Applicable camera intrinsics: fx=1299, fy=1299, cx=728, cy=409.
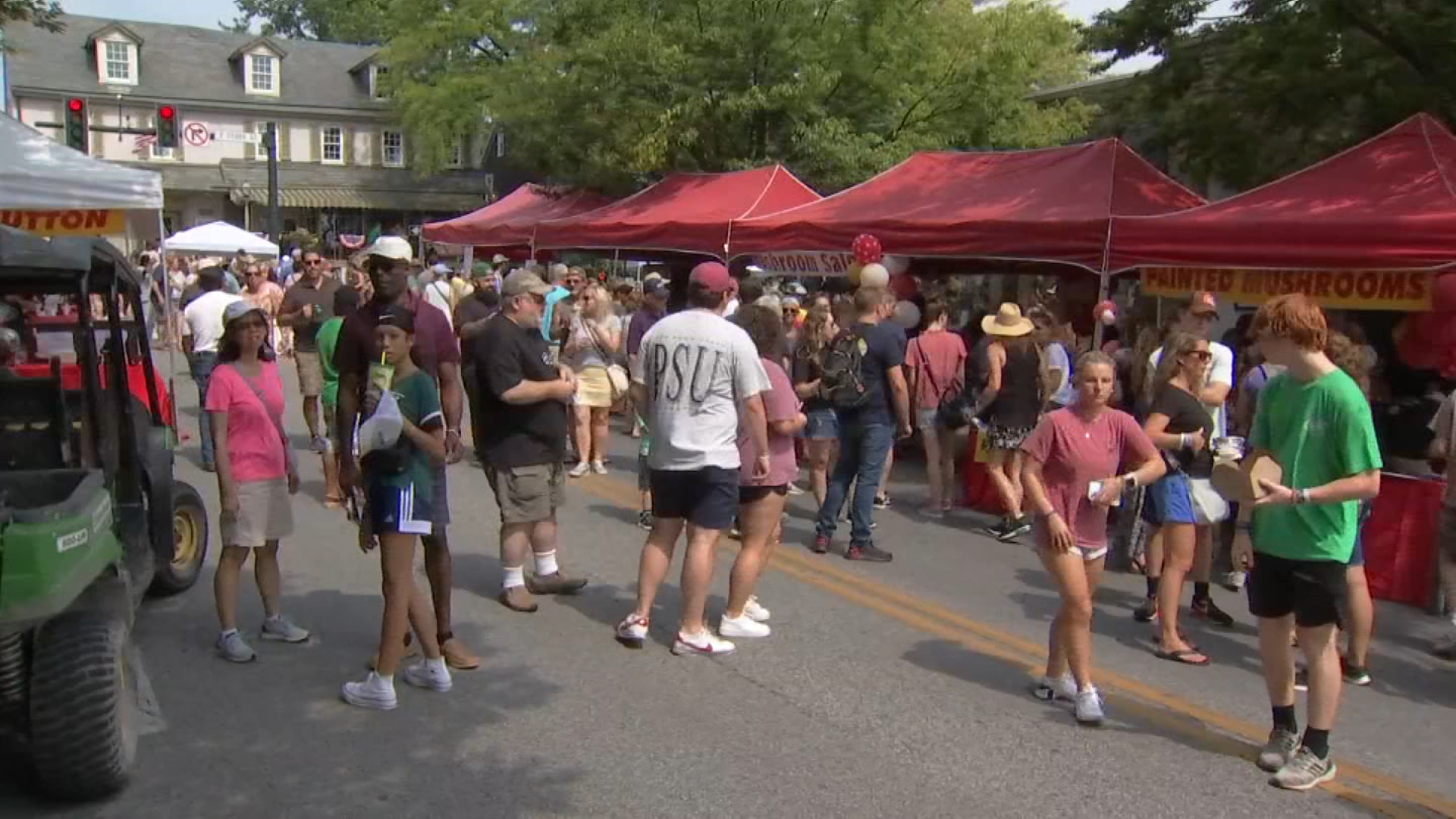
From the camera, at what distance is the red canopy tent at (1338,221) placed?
326 inches

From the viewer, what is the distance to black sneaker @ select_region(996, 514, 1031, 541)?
9094 mm

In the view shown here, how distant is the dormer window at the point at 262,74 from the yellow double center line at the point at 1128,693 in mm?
46546

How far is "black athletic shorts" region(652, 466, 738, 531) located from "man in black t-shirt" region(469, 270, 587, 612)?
856mm

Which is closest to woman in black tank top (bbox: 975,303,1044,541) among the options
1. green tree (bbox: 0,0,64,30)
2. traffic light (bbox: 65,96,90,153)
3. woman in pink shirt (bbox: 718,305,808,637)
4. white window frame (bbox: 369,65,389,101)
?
woman in pink shirt (bbox: 718,305,808,637)

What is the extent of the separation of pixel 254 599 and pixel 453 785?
287 cm

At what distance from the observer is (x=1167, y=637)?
6.26 m

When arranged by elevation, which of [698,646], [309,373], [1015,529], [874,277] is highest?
[874,277]

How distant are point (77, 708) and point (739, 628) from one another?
3053 mm

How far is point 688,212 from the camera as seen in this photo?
1545 cm

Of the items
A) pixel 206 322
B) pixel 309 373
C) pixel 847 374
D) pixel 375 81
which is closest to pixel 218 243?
pixel 206 322

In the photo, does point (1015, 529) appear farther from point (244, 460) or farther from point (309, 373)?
point (309, 373)

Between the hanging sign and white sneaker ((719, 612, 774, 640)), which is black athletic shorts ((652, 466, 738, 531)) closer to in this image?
white sneaker ((719, 612, 774, 640))

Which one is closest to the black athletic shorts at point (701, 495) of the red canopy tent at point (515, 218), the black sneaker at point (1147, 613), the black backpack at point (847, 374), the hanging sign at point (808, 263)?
the black backpack at point (847, 374)

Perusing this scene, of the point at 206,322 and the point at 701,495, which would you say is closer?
the point at 701,495
